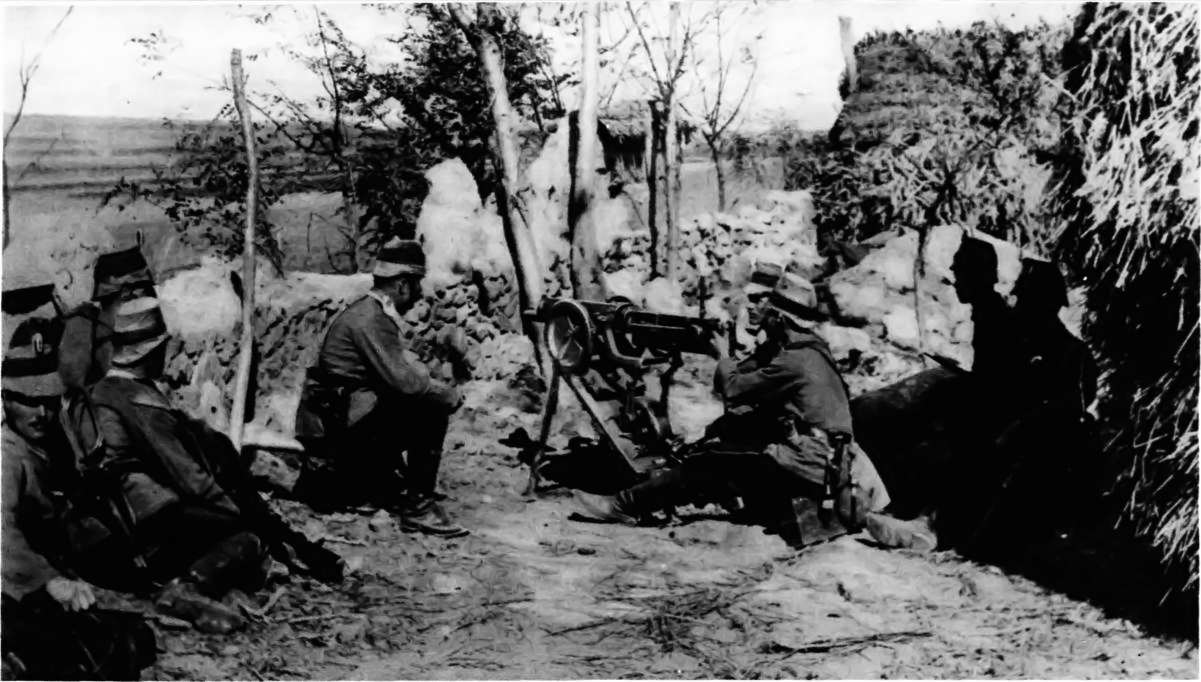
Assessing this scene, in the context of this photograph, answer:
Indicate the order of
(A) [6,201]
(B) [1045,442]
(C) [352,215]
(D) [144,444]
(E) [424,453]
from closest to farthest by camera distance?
(D) [144,444], (A) [6,201], (B) [1045,442], (E) [424,453], (C) [352,215]

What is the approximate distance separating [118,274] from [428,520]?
6.60ft

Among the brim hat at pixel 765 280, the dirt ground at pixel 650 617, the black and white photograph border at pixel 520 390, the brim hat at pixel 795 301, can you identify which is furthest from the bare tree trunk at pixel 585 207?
the dirt ground at pixel 650 617

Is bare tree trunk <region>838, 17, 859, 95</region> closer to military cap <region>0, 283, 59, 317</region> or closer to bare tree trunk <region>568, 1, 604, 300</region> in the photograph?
bare tree trunk <region>568, 1, 604, 300</region>

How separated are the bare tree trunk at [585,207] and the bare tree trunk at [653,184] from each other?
1136 mm

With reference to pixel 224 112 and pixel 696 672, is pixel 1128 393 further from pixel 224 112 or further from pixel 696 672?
pixel 224 112

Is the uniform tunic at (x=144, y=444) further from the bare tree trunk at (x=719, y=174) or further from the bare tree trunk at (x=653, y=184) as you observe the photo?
the bare tree trunk at (x=719, y=174)

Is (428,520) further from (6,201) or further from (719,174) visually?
(719,174)

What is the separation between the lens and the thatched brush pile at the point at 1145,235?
424cm

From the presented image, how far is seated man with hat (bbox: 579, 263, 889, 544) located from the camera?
5215mm

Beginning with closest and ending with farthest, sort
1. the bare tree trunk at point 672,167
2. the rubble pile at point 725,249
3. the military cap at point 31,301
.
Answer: the military cap at point 31,301 < the bare tree trunk at point 672,167 < the rubble pile at point 725,249

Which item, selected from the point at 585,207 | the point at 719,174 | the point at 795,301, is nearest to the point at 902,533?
the point at 795,301

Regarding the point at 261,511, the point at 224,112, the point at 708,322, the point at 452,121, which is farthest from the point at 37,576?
the point at 452,121

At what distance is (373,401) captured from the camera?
546 centimetres

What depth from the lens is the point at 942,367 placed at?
615cm
